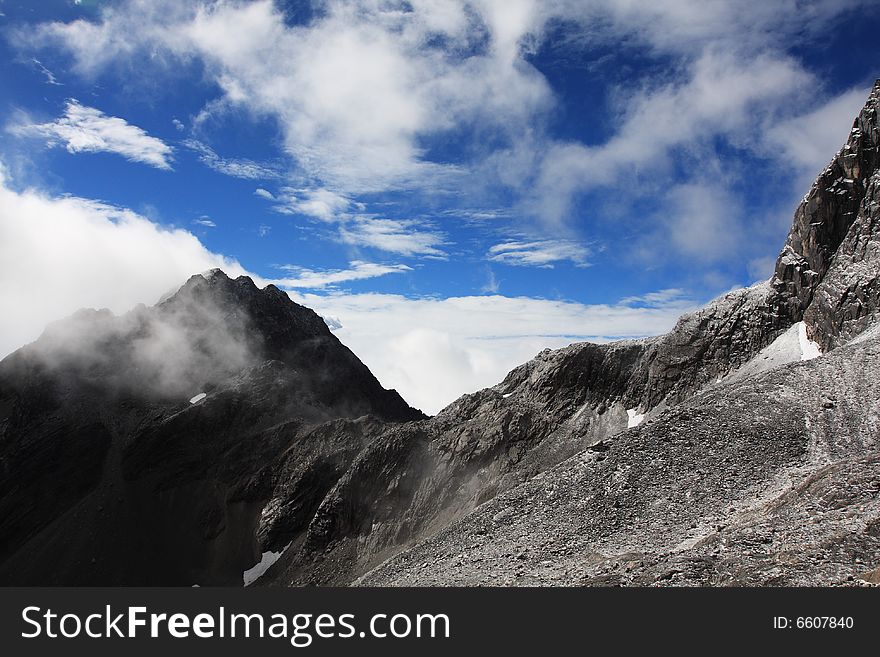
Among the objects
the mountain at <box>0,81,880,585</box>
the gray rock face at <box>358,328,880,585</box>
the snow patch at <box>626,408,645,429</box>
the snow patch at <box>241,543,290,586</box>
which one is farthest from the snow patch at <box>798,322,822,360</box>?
the snow patch at <box>241,543,290,586</box>

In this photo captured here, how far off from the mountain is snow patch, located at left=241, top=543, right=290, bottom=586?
1.23 feet

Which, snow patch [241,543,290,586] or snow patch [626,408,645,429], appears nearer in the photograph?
snow patch [626,408,645,429]

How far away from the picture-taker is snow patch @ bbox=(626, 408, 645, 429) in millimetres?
69375

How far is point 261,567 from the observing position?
7338cm

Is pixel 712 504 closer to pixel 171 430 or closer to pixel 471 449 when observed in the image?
pixel 471 449

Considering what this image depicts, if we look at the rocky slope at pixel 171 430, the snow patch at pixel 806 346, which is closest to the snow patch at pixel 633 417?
the snow patch at pixel 806 346

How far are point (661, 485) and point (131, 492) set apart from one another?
255 ft

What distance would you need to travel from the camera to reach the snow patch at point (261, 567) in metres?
72.5

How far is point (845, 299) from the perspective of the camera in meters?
60.9

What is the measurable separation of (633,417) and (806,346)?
1908 cm

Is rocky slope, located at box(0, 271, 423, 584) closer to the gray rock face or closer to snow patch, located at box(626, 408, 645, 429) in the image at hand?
snow patch, located at box(626, 408, 645, 429)

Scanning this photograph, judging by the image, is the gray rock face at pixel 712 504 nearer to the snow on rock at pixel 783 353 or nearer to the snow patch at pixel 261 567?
the snow on rock at pixel 783 353

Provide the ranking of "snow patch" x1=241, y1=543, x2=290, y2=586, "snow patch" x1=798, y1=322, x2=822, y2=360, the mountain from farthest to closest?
"snow patch" x1=241, y1=543, x2=290, y2=586 < "snow patch" x1=798, y1=322, x2=822, y2=360 < the mountain

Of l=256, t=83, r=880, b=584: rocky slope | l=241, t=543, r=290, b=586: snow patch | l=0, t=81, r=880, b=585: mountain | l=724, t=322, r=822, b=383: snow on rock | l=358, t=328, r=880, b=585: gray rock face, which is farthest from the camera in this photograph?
l=241, t=543, r=290, b=586: snow patch
